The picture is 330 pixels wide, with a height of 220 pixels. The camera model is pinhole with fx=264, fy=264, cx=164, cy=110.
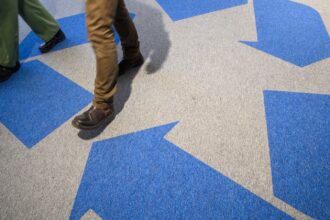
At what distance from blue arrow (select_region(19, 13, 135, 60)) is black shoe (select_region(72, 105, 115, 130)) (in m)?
0.91

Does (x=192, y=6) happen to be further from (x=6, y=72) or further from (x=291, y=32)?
(x=6, y=72)

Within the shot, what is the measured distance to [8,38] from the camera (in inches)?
69.3

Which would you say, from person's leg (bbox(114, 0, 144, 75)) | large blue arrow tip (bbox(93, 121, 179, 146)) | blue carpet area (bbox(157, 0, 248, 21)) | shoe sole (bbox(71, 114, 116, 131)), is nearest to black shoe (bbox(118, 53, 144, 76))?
person's leg (bbox(114, 0, 144, 75))

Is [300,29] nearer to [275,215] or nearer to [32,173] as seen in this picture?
[275,215]

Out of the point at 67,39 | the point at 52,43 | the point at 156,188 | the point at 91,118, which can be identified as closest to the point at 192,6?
the point at 67,39

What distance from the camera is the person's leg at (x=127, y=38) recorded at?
1.54m

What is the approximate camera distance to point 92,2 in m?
1.12

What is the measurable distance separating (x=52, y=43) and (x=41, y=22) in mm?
199

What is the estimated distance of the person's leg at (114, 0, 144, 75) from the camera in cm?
154

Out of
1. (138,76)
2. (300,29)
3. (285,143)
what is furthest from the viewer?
(300,29)

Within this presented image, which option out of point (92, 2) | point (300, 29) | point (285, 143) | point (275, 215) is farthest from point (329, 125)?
point (92, 2)

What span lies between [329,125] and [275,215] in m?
0.63

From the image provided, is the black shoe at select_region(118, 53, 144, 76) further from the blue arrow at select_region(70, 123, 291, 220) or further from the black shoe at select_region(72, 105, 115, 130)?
the blue arrow at select_region(70, 123, 291, 220)

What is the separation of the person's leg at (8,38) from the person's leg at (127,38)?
71cm
